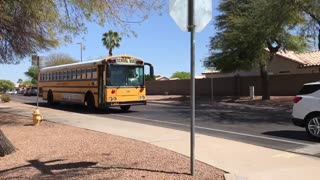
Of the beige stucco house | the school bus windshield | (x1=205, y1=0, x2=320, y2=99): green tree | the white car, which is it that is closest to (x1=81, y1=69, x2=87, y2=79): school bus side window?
the school bus windshield

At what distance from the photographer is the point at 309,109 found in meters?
13.8

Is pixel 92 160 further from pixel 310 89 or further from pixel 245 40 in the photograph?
pixel 245 40

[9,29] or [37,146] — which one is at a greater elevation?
[9,29]

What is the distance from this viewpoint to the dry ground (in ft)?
28.1

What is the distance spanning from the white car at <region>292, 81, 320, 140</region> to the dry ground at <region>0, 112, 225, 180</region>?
15.8 ft

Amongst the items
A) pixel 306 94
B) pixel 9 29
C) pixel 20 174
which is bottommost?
pixel 20 174

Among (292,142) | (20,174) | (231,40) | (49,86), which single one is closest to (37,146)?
(20,174)

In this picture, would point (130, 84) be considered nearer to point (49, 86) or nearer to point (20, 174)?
point (49, 86)

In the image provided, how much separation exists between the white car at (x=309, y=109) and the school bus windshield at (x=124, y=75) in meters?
12.6

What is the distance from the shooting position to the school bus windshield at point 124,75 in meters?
25.1

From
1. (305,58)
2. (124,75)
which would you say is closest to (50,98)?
(124,75)

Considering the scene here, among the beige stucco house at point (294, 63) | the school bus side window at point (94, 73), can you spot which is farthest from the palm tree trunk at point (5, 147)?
the beige stucco house at point (294, 63)

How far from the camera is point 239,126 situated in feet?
57.7

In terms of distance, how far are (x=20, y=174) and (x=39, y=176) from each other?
498 mm
